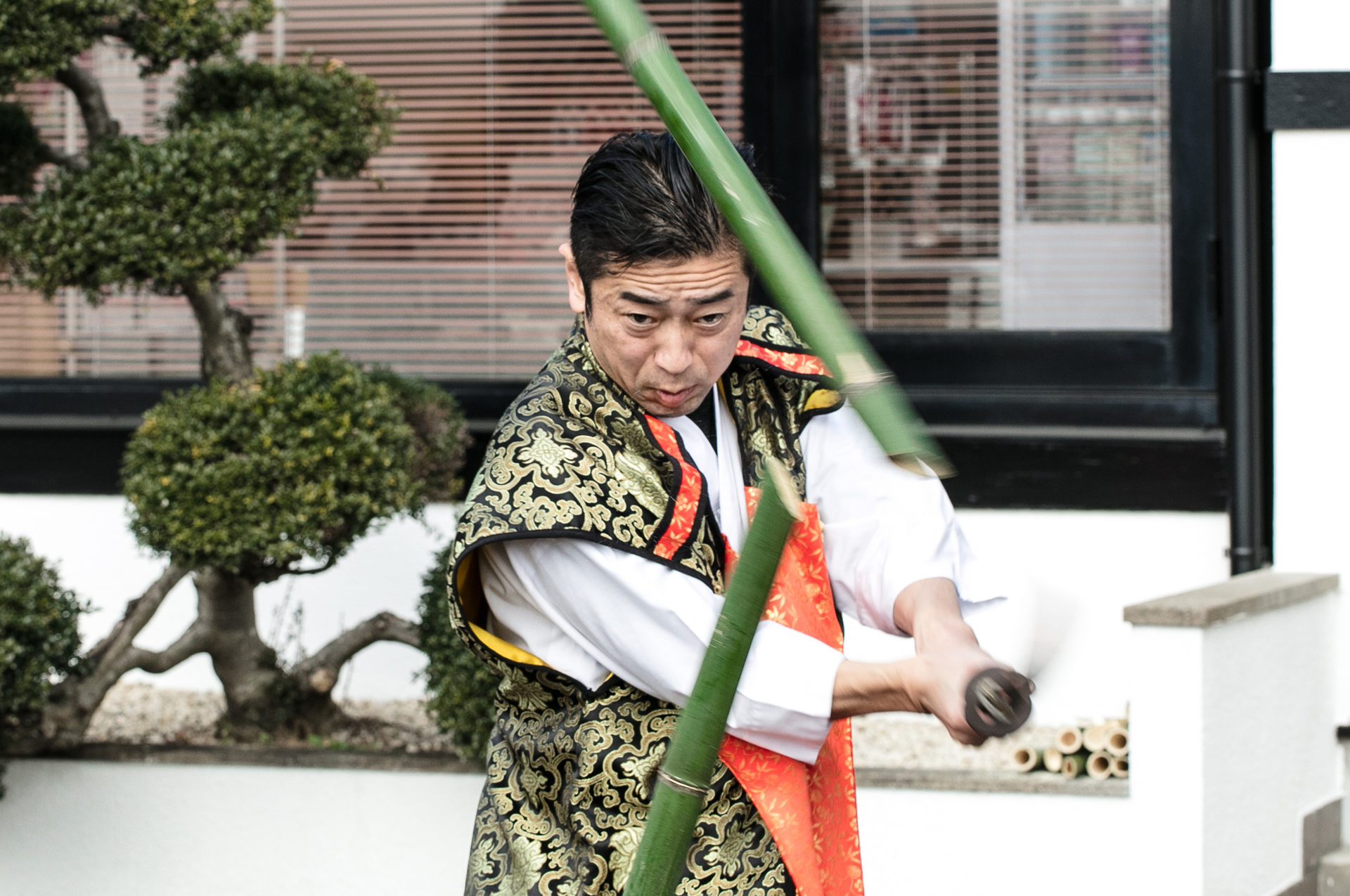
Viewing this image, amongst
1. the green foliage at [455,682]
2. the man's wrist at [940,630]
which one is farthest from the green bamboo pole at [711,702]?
the green foliage at [455,682]

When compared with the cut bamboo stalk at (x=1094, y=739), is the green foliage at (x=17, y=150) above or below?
above

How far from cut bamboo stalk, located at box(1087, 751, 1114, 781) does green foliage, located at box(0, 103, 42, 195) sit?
3.41 m

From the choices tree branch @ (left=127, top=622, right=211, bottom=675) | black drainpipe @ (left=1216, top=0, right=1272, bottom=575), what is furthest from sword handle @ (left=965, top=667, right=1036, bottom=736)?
black drainpipe @ (left=1216, top=0, right=1272, bottom=575)

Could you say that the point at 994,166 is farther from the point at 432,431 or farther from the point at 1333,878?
the point at 1333,878

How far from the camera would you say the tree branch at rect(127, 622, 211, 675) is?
4227 mm

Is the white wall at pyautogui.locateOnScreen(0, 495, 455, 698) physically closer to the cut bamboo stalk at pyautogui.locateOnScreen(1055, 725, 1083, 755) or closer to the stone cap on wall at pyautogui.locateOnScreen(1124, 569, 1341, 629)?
the cut bamboo stalk at pyautogui.locateOnScreen(1055, 725, 1083, 755)

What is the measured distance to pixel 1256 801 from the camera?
12.6 feet

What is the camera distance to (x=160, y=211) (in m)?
3.83

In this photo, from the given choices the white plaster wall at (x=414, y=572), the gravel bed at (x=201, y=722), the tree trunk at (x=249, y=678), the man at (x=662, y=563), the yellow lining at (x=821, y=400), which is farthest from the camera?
the white plaster wall at (x=414, y=572)

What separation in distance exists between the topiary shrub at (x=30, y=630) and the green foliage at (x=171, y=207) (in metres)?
0.73

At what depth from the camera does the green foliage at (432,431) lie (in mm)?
4270

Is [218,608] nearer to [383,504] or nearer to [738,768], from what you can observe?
[383,504]

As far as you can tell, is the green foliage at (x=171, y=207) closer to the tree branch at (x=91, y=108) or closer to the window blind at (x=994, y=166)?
the tree branch at (x=91, y=108)

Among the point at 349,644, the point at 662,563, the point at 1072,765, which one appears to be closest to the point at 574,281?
the point at 662,563
